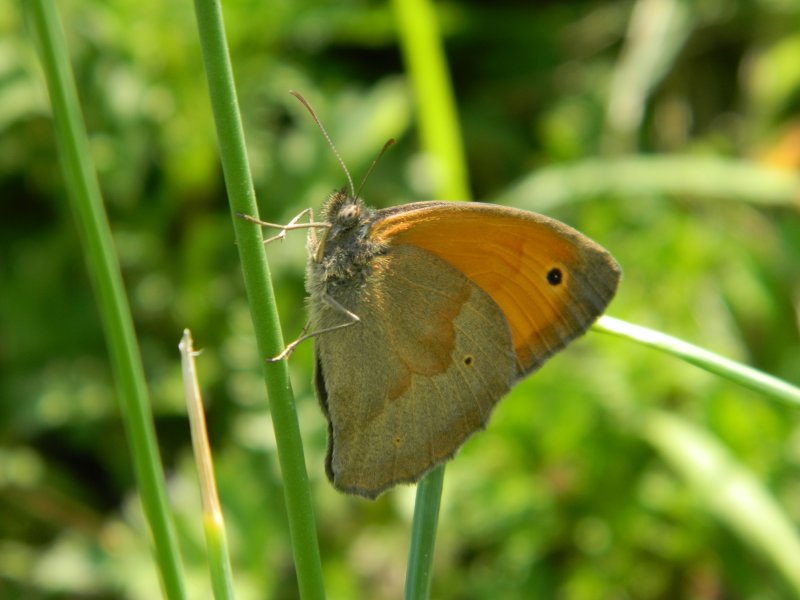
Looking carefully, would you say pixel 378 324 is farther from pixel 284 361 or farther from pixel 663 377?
pixel 663 377

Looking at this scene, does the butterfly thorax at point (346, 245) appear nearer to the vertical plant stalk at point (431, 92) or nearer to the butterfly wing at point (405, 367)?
the butterfly wing at point (405, 367)

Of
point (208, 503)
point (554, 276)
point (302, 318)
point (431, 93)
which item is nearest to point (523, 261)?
point (554, 276)

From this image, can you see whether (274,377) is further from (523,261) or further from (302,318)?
(302,318)

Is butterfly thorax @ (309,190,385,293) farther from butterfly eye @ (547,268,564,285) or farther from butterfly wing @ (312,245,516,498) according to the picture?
butterfly eye @ (547,268,564,285)

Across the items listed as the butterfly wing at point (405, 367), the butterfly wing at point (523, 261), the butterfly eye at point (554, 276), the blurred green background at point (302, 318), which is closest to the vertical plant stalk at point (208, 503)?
the butterfly wing at point (405, 367)

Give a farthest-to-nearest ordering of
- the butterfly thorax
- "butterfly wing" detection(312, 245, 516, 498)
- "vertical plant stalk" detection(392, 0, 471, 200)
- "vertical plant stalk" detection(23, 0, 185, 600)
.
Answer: "vertical plant stalk" detection(392, 0, 471, 200) → the butterfly thorax → "butterfly wing" detection(312, 245, 516, 498) → "vertical plant stalk" detection(23, 0, 185, 600)

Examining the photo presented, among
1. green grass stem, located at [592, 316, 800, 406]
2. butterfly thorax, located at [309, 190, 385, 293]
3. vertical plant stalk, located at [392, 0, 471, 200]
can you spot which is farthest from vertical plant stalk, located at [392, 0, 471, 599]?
green grass stem, located at [592, 316, 800, 406]
